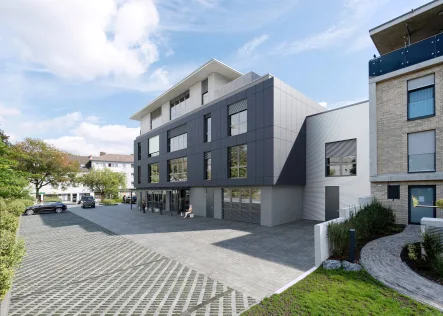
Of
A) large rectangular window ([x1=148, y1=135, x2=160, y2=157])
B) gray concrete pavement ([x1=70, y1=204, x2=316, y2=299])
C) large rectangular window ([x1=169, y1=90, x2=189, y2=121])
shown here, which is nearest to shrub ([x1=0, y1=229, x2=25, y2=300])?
gray concrete pavement ([x1=70, y1=204, x2=316, y2=299])

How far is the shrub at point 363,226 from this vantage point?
8297 mm

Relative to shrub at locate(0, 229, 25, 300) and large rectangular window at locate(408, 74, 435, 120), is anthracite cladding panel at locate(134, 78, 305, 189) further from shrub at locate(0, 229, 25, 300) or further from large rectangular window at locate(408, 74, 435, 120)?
shrub at locate(0, 229, 25, 300)

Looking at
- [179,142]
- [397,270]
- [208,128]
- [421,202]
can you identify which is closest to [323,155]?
[421,202]

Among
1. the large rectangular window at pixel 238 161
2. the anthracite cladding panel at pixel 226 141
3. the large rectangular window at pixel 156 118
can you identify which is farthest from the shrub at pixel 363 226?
the large rectangular window at pixel 156 118

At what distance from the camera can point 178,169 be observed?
2427cm

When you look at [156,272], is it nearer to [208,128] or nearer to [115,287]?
[115,287]

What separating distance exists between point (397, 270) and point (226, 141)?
43.4 feet

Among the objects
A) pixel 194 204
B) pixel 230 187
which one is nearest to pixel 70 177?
pixel 194 204

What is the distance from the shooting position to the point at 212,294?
605 centimetres

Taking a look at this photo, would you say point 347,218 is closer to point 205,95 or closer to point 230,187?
point 230,187

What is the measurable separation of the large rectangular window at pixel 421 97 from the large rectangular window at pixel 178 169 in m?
17.6

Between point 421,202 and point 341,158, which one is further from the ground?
point 341,158

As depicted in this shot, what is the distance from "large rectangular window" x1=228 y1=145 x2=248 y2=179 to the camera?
1709 centimetres

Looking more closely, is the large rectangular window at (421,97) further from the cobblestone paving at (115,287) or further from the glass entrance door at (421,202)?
the cobblestone paving at (115,287)
